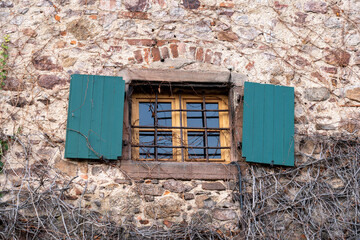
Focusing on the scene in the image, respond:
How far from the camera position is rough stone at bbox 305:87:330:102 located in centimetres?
572

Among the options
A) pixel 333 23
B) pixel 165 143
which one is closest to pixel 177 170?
pixel 165 143

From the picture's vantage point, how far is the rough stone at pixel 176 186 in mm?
5223

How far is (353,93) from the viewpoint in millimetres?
5805

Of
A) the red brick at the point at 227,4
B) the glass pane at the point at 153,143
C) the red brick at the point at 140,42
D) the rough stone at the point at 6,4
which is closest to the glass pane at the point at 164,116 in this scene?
the glass pane at the point at 153,143

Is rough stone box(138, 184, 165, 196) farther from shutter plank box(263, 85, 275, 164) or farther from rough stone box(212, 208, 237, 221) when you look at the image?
shutter plank box(263, 85, 275, 164)

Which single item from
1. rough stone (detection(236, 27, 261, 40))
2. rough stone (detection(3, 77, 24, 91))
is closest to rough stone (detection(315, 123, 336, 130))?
rough stone (detection(236, 27, 261, 40))

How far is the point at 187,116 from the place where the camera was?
5691mm

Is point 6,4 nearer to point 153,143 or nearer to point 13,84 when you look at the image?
point 13,84

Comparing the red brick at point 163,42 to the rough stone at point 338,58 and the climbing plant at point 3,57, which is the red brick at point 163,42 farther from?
the rough stone at point 338,58

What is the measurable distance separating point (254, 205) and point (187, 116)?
1.18m

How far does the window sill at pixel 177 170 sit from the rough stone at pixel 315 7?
2062 mm

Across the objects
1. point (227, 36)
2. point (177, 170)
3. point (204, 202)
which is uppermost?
point (227, 36)

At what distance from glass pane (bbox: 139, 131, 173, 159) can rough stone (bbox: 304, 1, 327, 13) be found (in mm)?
2118

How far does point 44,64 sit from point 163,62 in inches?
47.8
